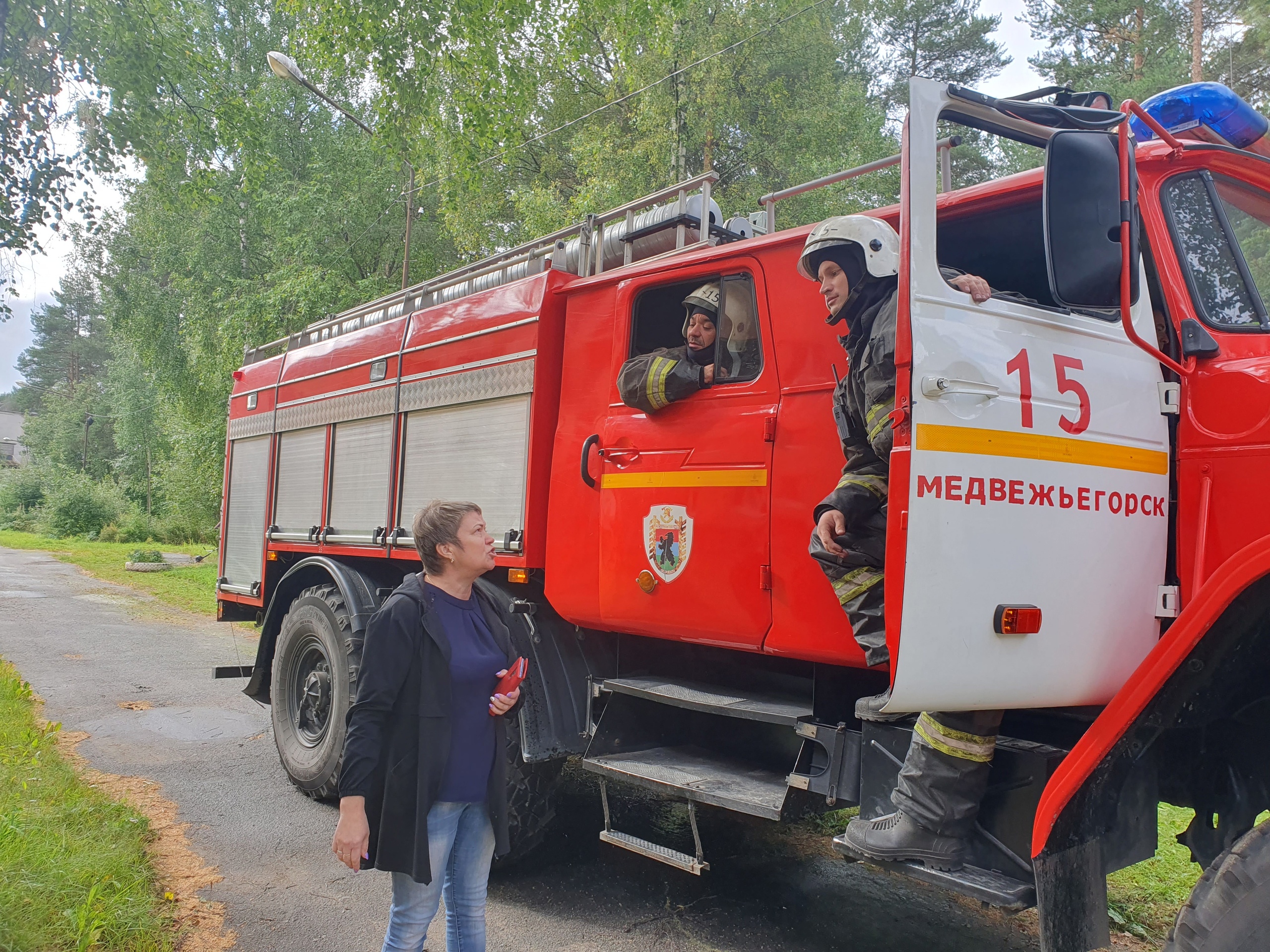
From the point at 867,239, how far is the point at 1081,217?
0.73 meters

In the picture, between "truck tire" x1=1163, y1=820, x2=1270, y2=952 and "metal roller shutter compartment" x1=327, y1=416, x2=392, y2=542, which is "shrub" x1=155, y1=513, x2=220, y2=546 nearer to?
"metal roller shutter compartment" x1=327, y1=416, x2=392, y2=542

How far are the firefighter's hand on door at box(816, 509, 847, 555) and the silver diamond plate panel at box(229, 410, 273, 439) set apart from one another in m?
5.15

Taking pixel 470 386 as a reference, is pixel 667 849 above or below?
below

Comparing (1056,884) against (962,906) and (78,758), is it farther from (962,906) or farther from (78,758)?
(78,758)

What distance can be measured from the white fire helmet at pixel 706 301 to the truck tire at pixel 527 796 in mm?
2013

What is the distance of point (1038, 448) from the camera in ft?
8.38

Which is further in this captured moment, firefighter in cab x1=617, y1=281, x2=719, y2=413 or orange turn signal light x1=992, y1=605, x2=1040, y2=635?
firefighter in cab x1=617, y1=281, x2=719, y2=413

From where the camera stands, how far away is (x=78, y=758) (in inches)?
249

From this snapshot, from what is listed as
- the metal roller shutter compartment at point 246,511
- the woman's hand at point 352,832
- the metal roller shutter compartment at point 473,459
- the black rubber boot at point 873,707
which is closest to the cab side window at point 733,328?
the metal roller shutter compartment at point 473,459

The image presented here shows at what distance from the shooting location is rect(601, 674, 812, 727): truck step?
3.41 meters

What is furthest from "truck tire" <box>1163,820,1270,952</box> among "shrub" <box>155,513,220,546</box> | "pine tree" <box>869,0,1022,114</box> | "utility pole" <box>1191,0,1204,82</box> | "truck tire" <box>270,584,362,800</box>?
"shrub" <box>155,513,220,546</box>

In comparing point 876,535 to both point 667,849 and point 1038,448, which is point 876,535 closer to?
point 1038,448

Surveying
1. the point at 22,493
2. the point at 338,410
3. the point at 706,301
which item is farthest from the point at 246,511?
the point at 22,493

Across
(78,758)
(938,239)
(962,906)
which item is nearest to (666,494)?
(938,239)
